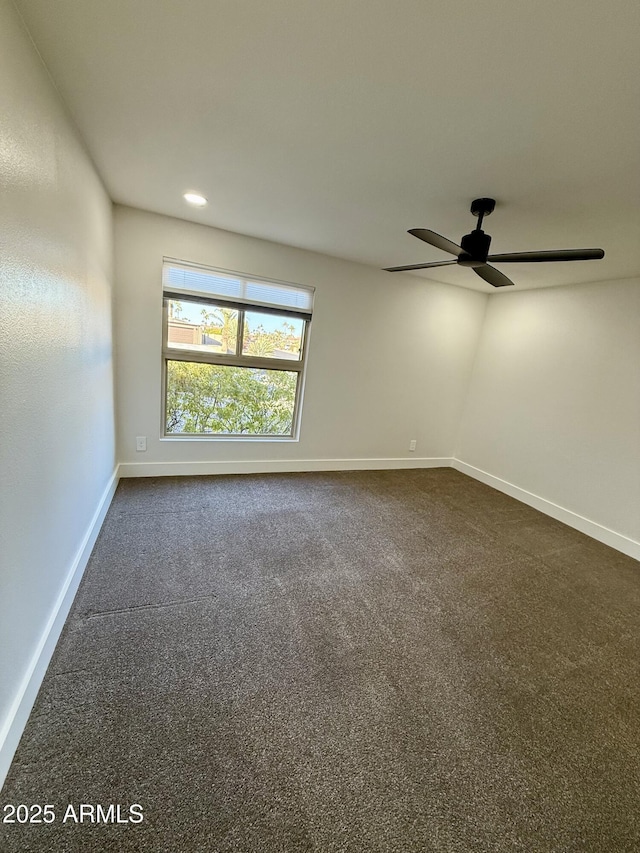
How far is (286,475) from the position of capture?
3768 millimetres

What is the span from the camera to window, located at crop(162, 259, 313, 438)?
123 inches

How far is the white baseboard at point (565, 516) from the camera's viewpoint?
2.96m

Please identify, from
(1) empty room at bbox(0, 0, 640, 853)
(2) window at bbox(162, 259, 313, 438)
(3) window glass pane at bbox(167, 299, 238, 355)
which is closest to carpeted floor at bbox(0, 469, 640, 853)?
(1) empty room at bbox(0, 0, 640, 853)

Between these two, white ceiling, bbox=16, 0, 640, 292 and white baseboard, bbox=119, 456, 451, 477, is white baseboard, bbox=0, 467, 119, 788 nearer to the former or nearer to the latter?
white baseboard, bbox=119, 456, 451, 477

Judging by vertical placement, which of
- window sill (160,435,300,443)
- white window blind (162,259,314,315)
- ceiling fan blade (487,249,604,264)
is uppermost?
ceiling fan blade (487,249,604,264)

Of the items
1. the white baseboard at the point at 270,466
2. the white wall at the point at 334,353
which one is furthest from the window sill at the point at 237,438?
the white baseboard at the point at 270,466

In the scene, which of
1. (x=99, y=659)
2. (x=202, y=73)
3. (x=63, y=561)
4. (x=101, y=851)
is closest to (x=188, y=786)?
(x=101, y=851)

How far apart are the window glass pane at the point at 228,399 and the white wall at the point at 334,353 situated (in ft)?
0.52

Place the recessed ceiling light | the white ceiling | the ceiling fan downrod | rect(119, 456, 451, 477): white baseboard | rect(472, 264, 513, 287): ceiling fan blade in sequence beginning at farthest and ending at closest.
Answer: rect(119, 456, 451, 477): white baseboard
the recessed ceiling light
rect(472, 264, 513, 287): ceiling fan blade
the ceiling fan downrod
the white ceiling

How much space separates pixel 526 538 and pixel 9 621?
348 centimetres

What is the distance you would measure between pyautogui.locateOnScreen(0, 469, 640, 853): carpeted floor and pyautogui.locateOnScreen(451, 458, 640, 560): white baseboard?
422 mm

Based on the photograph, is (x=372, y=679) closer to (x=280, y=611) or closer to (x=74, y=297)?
(x=280, y=611)

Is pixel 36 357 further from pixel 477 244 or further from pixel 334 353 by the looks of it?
pixel 334 353

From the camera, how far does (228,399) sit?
138 inches
